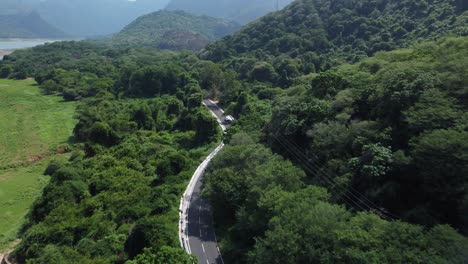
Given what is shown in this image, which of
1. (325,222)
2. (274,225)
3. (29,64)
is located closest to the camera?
(325,222)

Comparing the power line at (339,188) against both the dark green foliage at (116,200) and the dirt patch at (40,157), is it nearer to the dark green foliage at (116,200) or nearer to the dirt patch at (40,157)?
the dark green foliage at (116,200)

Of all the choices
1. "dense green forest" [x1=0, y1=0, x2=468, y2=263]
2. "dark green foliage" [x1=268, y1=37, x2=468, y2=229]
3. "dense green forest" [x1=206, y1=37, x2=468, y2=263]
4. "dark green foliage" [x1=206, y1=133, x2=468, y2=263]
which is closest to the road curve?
"dense green forest" [x1=0, y1=0, x2=468, y2=263]

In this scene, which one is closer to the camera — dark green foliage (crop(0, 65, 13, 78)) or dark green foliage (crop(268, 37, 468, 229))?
dark green foliage (crop(268, 37, 468, 229))

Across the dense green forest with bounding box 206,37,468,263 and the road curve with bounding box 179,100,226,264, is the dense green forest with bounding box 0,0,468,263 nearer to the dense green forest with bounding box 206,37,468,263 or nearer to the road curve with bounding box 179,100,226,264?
the dense green forest with bounding box 206,37,468,263

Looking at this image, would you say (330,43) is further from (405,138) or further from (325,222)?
(325,222)

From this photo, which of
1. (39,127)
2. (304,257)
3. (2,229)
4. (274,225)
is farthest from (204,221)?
(39,127)

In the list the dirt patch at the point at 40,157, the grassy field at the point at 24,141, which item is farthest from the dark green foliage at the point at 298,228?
the dirt patch at the point at 40,157
